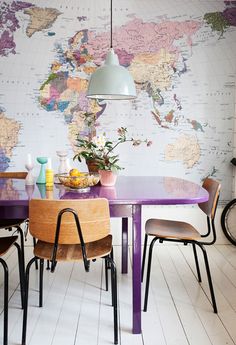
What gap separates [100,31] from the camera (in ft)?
12.3

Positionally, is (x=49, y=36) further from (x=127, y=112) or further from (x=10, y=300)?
(x=10, y=300)

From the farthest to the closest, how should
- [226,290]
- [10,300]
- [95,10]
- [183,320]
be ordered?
1. [95,10]
2. [226,290]
3. [10,300]
4. [183,320]

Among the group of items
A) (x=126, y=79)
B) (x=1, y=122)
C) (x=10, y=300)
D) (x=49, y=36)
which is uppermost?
(x=49, y=36)

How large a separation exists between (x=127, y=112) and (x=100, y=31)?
2.80ft

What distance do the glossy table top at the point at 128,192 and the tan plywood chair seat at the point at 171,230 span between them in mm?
302

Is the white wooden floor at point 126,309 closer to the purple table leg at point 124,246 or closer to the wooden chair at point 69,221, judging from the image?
the purple table leg at point 124,246

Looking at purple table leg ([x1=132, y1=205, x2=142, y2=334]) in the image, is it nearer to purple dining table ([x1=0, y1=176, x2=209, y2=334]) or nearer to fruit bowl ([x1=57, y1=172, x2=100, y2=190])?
purple dining table ([x1=0, y1=176, x2=209, y2=334])

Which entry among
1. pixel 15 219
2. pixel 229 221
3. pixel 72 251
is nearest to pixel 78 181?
pixel 72 251

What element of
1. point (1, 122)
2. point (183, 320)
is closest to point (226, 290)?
point (183, 320)

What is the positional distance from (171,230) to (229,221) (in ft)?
5.42

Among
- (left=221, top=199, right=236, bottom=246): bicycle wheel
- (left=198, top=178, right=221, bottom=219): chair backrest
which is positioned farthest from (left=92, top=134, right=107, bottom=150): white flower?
(left=221, top=199, right=236, bottom=246): bicycle wheel

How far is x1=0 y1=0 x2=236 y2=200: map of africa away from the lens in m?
3.75

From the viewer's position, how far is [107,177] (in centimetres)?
246

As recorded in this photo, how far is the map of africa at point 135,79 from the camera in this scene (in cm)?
375
